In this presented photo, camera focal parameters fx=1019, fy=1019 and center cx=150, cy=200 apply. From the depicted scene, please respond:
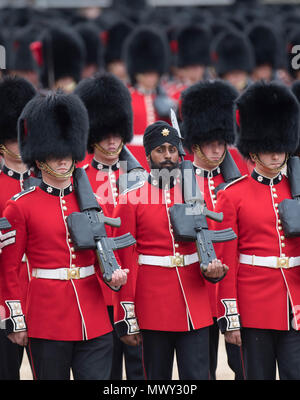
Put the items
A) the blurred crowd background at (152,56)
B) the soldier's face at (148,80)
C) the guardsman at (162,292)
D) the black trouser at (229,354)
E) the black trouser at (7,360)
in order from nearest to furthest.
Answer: the guardsman at (162,292) → the black trouser at (7,360) → the black trouser at (229,354) → the blurred crowd background at (152,56) → the soldier's face at (148,80)

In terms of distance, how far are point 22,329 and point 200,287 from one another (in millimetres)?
794

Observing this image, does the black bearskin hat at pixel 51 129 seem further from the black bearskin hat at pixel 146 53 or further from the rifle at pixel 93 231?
the black bearskin hat at pixel 146 53

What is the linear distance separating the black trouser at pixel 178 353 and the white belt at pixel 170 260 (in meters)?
0.29

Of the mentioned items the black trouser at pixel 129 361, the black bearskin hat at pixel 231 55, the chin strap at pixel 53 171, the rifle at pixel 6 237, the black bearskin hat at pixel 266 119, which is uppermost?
the black bearskin hat at pixel 231 55

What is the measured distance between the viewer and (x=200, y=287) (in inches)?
171

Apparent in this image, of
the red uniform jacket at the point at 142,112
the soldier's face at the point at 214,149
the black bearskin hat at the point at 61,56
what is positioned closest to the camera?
the soldier's face at the point at 214,149

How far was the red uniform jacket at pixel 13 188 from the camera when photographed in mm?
4672

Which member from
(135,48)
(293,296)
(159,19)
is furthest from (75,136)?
(159,19)

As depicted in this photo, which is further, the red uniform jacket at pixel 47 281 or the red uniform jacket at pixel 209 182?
the red uniform jacket at pixel 209 182

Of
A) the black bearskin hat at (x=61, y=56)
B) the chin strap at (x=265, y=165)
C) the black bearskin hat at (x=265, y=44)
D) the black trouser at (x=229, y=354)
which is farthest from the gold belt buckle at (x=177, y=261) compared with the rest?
the black bearskin hat at (x=265, y=44)

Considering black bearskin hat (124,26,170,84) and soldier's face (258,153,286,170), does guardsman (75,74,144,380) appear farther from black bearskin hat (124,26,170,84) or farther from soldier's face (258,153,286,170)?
black bearskin hat (124,26,170,84)

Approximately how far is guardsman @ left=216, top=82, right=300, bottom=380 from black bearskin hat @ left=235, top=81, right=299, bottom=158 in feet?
0.42

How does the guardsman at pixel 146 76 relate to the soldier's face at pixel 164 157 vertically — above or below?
above

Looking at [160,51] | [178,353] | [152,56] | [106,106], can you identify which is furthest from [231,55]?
[178,353]
